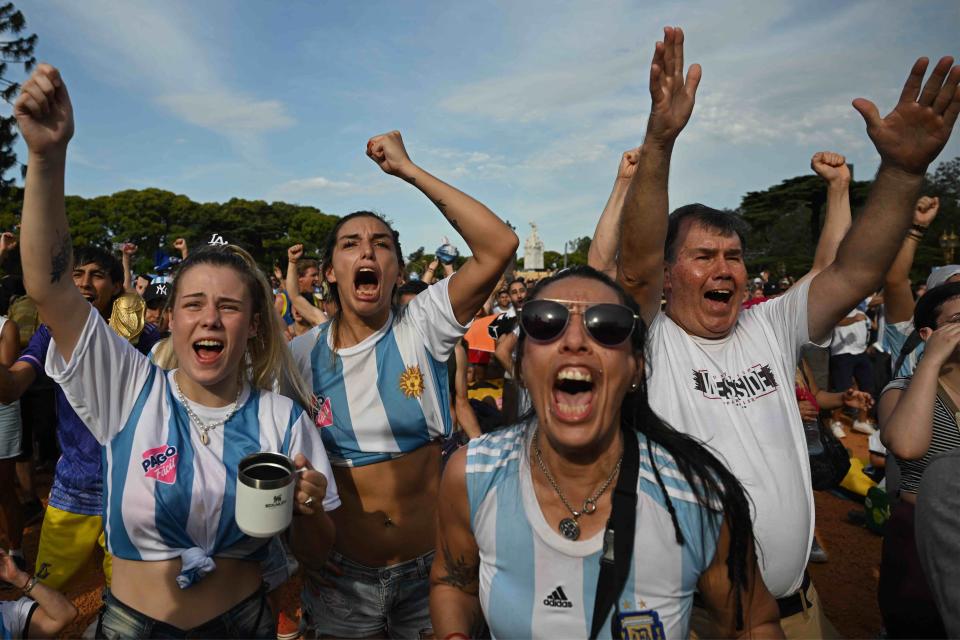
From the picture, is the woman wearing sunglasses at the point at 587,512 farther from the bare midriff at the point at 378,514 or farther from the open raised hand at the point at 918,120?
the open raised hand at the point at 918,120

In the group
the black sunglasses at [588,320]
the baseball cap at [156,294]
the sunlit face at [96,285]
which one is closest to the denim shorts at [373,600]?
the black sunglasses at [588,320]

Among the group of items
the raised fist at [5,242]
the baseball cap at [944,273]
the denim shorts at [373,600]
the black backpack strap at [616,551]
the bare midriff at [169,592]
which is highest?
the raised fist at [5,242]

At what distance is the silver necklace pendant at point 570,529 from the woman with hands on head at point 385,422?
1234 millimetres

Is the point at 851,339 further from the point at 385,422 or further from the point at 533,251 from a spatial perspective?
the point at 533,251

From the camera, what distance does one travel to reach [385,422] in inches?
109

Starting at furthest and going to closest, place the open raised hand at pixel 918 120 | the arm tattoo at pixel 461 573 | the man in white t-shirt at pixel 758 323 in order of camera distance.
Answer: the man in white t-shirt at pixel 758 323, the open raised hand at pixel 918 120, the arm tattoo at pixel 461 573

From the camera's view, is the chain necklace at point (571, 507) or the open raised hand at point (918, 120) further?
the open raised hand at point (918, 120)

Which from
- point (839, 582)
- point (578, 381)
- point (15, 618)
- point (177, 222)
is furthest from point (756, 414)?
point (177, 222)

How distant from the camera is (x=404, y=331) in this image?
295cm

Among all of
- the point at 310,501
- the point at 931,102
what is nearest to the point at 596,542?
the point at 310,501

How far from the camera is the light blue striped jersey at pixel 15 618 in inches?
92.0

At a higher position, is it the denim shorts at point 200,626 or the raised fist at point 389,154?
the raised fist at point 389,154

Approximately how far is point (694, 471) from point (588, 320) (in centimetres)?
58

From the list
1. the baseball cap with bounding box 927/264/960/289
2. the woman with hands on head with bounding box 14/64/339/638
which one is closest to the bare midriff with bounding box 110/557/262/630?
the woman with hands on head with bounding box 14/64/339/638
